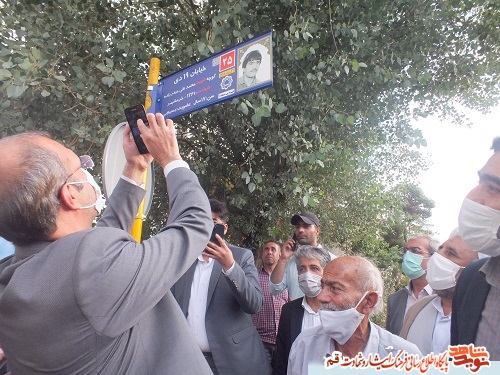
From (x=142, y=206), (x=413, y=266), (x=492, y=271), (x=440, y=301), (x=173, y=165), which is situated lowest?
(x=440, y=301)

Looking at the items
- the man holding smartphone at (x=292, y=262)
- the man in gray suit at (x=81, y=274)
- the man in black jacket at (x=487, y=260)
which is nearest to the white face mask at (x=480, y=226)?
the man in black jacket at (x=487, y=260)

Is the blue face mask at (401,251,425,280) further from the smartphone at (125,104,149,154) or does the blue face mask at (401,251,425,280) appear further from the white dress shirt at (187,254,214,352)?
the smartphone at (125,104,149,154)

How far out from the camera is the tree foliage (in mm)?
3781

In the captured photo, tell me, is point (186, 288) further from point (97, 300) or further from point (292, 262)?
point (97, 300)

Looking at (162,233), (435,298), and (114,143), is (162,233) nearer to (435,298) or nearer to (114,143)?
(114,143)

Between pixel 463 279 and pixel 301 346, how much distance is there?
3.08 ft

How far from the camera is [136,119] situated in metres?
1.56

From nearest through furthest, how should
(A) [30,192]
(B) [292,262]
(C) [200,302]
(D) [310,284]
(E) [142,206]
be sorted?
(A) [30,192], (E) [142,206], (C) [200,302], (D) [310,284], (B) [292,262]

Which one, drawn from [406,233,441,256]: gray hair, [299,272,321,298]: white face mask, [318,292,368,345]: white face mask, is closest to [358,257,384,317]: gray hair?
[318,292,368,345]: white face mask

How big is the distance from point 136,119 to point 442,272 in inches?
90.2

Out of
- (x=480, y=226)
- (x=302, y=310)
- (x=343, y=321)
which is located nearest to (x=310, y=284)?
(x=302, y=310)

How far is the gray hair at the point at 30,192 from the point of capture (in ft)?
3.87

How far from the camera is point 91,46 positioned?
166 inches

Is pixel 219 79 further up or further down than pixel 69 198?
further up
